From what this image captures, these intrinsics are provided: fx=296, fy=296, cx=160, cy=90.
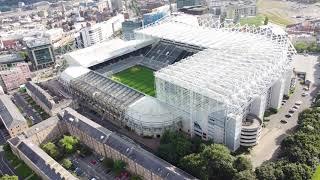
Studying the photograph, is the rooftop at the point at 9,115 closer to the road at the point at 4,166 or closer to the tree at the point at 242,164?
the road at the point at 4,166

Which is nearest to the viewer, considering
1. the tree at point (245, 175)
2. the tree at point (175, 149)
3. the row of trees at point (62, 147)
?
the tree at point (245, 175)

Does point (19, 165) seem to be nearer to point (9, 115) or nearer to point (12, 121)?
point (12, 121)

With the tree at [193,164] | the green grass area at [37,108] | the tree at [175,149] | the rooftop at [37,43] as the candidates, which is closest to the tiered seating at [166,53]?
the green grass area at [37,108]

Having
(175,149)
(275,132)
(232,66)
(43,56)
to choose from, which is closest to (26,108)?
(43,56)

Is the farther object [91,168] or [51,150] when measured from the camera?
[51,150]

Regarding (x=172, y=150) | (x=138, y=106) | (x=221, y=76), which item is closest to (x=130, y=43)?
(x=138, y=106)

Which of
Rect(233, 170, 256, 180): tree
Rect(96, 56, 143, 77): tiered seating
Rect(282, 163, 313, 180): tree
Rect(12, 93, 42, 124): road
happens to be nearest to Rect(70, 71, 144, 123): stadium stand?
Rect(96, 56, 143, 77): tiered seating
